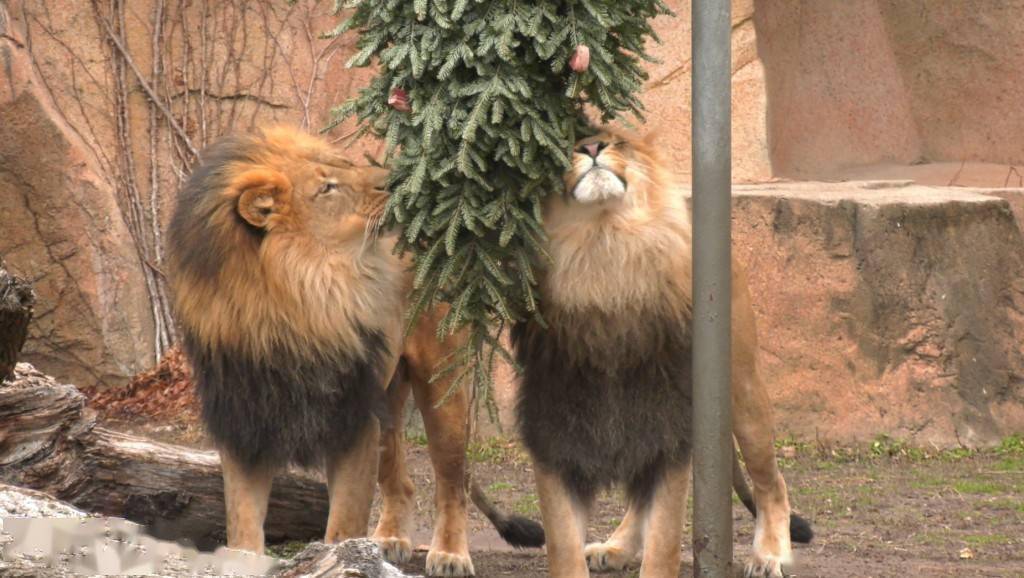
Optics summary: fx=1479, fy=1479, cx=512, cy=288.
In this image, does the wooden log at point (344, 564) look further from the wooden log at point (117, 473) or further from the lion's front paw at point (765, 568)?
the lion's front paw at point (765, 568)

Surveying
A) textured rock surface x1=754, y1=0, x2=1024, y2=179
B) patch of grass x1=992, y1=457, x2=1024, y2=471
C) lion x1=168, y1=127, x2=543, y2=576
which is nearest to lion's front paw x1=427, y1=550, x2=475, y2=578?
lion x1=168, y1=127, x2=543, y2=576

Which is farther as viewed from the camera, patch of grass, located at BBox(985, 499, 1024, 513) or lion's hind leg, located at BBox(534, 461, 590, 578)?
patch of grass, located at BBox(985, 499, 1024, 513)

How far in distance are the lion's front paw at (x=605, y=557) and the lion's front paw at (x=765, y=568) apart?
23.7 inches

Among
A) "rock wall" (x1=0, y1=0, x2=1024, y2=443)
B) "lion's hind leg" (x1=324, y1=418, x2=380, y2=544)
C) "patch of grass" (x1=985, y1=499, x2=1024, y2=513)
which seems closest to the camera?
"lion's hind leg" (x1=324, y1=418, x2=380, y2=544)

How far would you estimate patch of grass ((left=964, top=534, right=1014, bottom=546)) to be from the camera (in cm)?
625

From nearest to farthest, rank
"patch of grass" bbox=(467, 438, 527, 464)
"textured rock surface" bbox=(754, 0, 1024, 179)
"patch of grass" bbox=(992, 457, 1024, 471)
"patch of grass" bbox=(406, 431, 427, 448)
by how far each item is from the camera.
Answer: "patch of grass" bbox=(992, 457, 1024, 471), "patch of grass" bbox=(467, 438, 527, 464), "patch of grass" bbox=(406, 431, 427, 448), "textured rock surface" bbox=(754, 0, 1024, 179)

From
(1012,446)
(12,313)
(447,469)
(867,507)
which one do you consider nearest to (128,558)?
(12,313)

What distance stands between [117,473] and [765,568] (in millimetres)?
2456

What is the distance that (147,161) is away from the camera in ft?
33.4

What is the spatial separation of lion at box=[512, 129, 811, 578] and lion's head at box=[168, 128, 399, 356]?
0.62 meters

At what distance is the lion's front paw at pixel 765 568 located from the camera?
5.56 meters

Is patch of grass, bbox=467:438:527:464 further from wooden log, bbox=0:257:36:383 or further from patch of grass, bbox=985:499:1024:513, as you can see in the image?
wooden log, bbox=0:257:36:383

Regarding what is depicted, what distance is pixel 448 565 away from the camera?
19.3ft

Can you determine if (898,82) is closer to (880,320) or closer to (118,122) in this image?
(880,320)
